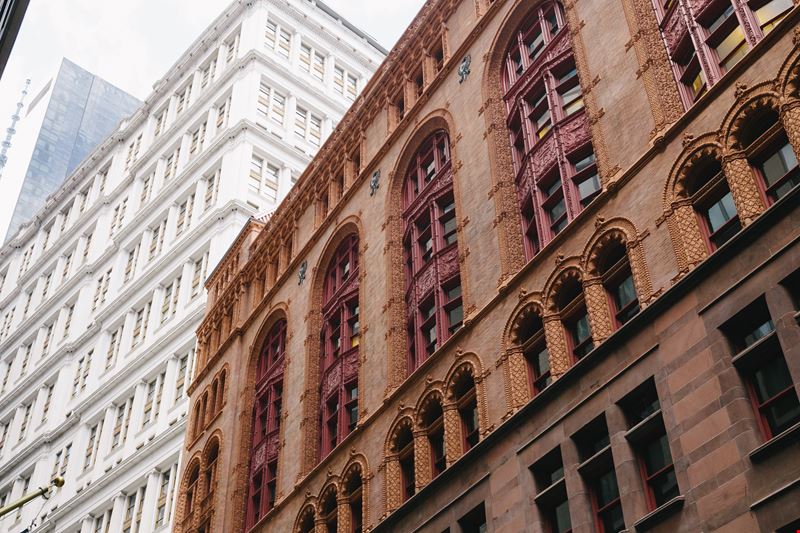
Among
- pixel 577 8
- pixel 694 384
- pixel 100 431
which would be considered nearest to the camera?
pixel 694 384

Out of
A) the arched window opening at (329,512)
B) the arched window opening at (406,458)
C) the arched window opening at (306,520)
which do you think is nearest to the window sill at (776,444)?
the arched window opening at (406,458)

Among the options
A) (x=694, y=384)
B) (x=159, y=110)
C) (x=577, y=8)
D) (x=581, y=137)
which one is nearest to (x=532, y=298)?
(x=581, y=137)

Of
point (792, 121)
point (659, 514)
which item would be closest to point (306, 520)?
point (659, 514)

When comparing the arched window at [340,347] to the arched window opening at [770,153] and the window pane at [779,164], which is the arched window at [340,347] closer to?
the arched window opening at [770,153]

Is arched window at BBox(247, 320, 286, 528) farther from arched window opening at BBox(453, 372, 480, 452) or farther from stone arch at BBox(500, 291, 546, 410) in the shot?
stone arch at BBox(500, 291, 546, 410)

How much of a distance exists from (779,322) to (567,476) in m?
6.27

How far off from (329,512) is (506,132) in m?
14.1

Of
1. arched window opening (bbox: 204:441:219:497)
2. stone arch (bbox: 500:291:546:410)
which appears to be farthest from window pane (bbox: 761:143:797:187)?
arched window opening (bbox: 204:441:219:497)

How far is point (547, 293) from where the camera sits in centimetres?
2595

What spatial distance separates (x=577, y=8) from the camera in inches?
1200

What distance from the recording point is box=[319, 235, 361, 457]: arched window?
3588cm

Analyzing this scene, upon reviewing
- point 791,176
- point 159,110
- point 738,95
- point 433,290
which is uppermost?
point 159,110

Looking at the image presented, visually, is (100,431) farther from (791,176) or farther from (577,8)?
(791,176)

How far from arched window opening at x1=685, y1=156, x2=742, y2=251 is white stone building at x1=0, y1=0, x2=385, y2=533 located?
120ft
